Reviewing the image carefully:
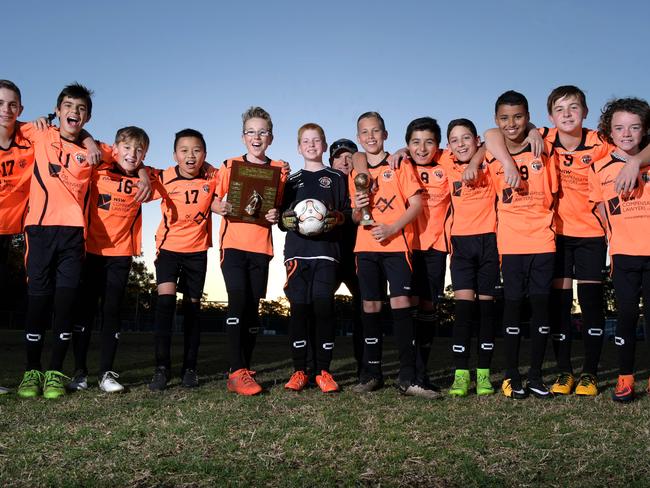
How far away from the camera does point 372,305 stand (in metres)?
5.37

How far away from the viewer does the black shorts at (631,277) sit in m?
4.74

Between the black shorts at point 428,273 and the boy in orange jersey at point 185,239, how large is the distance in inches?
79.0

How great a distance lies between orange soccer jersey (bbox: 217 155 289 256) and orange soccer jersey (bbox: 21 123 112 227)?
1193 millimetres

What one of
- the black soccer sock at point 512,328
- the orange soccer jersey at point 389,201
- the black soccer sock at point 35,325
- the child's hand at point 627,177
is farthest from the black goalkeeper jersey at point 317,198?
the child's hand at point 627,177

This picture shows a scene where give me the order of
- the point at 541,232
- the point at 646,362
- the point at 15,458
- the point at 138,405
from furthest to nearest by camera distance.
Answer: the point at 646,362 → the point at 541,232 → the point at 138,405 → the point at 15,458

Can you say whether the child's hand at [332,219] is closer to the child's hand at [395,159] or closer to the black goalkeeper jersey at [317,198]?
the black goalkeeper jersey at [317,198]

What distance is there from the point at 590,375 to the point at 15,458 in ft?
14.3

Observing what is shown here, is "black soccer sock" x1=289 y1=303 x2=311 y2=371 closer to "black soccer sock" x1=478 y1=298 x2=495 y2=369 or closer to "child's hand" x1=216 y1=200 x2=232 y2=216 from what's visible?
"child's hand" x1=216 y1=200 x2=232 y2=216

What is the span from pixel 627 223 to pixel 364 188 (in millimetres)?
2096

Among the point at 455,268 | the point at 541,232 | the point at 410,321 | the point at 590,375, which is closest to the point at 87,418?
the point at 410,321

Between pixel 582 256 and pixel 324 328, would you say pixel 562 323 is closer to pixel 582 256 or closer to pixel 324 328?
pixel 582 256

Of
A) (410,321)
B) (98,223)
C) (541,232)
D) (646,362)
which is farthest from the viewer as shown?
(646,362)

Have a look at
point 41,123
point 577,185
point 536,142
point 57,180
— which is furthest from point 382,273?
point 41,123

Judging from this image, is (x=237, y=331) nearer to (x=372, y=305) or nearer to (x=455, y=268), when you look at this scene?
(x=372, y=305)
